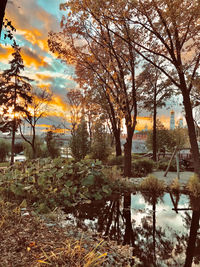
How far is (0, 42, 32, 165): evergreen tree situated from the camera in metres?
17.8

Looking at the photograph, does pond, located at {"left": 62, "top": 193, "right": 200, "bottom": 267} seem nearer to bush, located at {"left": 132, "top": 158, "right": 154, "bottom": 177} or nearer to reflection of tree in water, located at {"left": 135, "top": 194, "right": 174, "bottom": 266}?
reflection of tree in water, located at {"left": 135, "top": 194, "right": 174, "bottom": 266}

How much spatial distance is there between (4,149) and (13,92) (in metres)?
5.76

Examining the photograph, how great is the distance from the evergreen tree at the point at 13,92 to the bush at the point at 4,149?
167cm

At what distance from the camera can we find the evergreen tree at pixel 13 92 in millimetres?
17822

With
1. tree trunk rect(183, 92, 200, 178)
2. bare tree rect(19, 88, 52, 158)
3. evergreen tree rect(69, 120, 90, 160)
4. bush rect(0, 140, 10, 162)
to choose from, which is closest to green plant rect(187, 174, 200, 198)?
tree trunk rect(183, 92, 200, 178)

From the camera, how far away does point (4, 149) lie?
60.4 ft

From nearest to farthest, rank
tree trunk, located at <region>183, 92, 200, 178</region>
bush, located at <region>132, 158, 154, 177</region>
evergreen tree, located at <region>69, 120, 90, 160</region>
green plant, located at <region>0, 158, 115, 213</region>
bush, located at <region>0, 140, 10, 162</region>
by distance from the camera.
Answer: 1. green plant, located at <region>0, 158, 115, 213</region>
2. tree trunk, located at <region>183, 92, 200, 178</region>
3. bush, located at <region>132, 158, 154, 177</region>
4. evergreen tree, located at <region>69, 120, 90, 160</region>
5. bush, located at <region>0, 140, 10, 162</region>

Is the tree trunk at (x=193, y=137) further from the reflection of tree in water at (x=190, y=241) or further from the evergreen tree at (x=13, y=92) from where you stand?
the evergreen tree at (x=13, y=92)

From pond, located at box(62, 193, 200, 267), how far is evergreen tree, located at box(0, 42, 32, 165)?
15.3 m

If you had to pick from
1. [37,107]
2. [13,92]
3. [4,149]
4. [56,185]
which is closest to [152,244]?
[56,185]

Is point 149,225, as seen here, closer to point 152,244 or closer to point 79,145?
point 152,244

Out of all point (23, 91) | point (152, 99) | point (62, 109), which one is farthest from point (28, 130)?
point (152, 99)

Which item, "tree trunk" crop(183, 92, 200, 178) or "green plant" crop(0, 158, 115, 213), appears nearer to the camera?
"green plant" crop(0, 158, 115, 213)

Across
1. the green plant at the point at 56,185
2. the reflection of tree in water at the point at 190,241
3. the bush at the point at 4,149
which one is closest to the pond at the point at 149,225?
the reflection of tree in water at the point at 190,241
